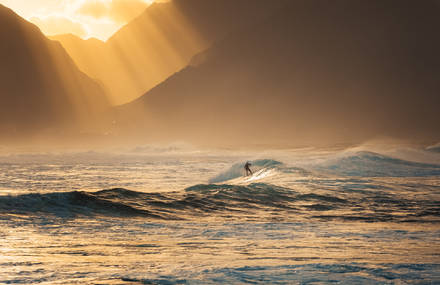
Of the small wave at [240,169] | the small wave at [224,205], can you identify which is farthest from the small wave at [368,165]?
the small wave at [224,205]

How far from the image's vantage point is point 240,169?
43.8 meters

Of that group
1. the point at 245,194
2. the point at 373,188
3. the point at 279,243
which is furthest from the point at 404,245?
the point at 373,188

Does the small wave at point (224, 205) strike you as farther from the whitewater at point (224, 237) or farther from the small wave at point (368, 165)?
the small wave at point (368, 165)

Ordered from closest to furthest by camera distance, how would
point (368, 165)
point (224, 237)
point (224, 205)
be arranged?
point (224, 237) → point (224, 205) → point (368, 165)

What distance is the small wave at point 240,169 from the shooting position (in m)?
40.8

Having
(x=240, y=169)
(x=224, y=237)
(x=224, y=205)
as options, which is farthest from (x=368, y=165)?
(x=224, y=237)

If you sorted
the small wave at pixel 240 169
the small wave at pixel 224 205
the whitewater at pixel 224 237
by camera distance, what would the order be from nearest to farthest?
the whitewater at pixel 224 237 < the small wave at pixel 224 205 < the small wave at pixel 240 169

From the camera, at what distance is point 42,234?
528 inches

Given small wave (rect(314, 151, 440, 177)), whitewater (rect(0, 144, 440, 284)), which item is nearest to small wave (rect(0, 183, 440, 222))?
whitewater (rect(0, 144, 440, 284))

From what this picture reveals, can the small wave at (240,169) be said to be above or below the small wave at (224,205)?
above

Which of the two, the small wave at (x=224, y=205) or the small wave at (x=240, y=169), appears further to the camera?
the small wave at (x=240, y=169)

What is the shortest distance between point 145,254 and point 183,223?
5.30 m

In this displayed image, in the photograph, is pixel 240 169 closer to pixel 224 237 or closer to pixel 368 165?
pixel 368 165

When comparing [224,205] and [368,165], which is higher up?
[368,165]
